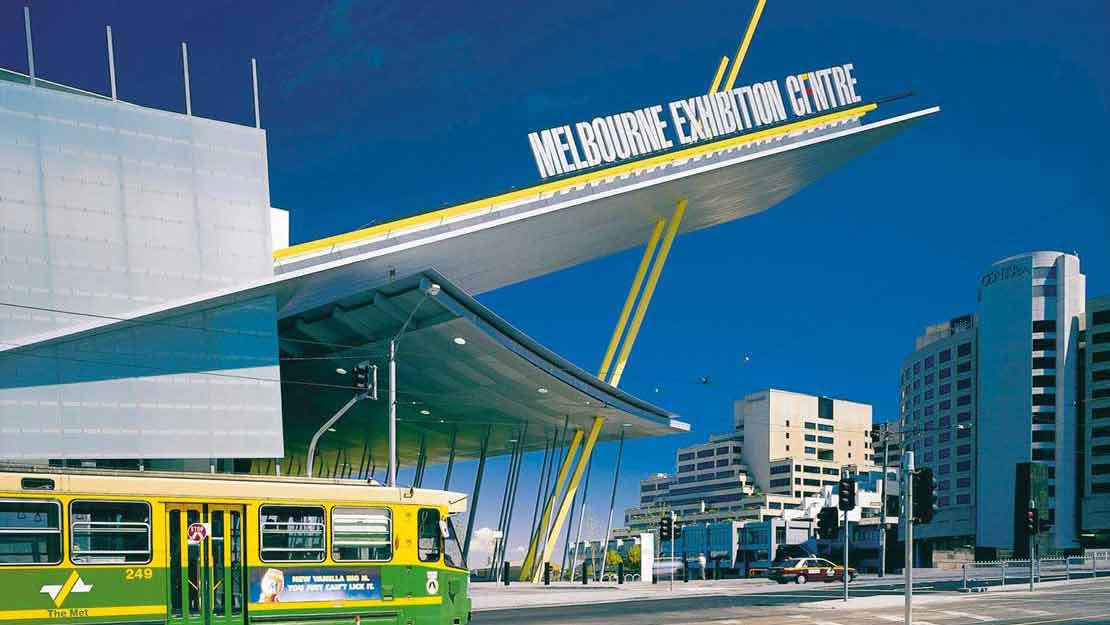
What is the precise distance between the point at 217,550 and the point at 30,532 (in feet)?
9.15

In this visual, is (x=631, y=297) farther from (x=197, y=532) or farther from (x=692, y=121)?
(x=197, y=532)

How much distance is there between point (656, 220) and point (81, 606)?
47.7 metres

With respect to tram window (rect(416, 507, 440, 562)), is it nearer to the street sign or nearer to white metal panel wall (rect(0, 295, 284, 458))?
the street sign

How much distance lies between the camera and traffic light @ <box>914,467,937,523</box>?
21188 mm

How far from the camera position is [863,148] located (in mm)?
62469

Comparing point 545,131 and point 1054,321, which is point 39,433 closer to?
point 545,131

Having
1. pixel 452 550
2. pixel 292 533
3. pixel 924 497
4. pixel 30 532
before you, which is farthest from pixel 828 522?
pixel 30 532

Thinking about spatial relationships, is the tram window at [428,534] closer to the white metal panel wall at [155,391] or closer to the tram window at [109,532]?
the tram window at [109,532]

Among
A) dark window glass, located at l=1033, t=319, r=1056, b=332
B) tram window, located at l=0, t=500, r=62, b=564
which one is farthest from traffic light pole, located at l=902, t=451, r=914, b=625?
dark window glass, located at l=1033, t=319, r=1056, b=332

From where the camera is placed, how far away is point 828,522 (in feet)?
114

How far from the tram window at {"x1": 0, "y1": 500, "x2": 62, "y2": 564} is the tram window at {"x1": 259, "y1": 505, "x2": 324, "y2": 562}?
312cm

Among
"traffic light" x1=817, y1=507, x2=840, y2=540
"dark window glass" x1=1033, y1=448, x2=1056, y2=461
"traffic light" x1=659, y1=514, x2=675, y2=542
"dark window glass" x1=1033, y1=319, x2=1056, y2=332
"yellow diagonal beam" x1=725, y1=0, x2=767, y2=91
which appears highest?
"yellow diagonal beam" x1=725, y1=0, x2=767, y2=91

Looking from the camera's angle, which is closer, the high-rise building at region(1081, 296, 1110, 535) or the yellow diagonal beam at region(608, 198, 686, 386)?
the yellow diagonal beam at region(608, 198, 686, 386)

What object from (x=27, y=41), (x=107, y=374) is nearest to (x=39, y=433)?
(x=107, y=374)
